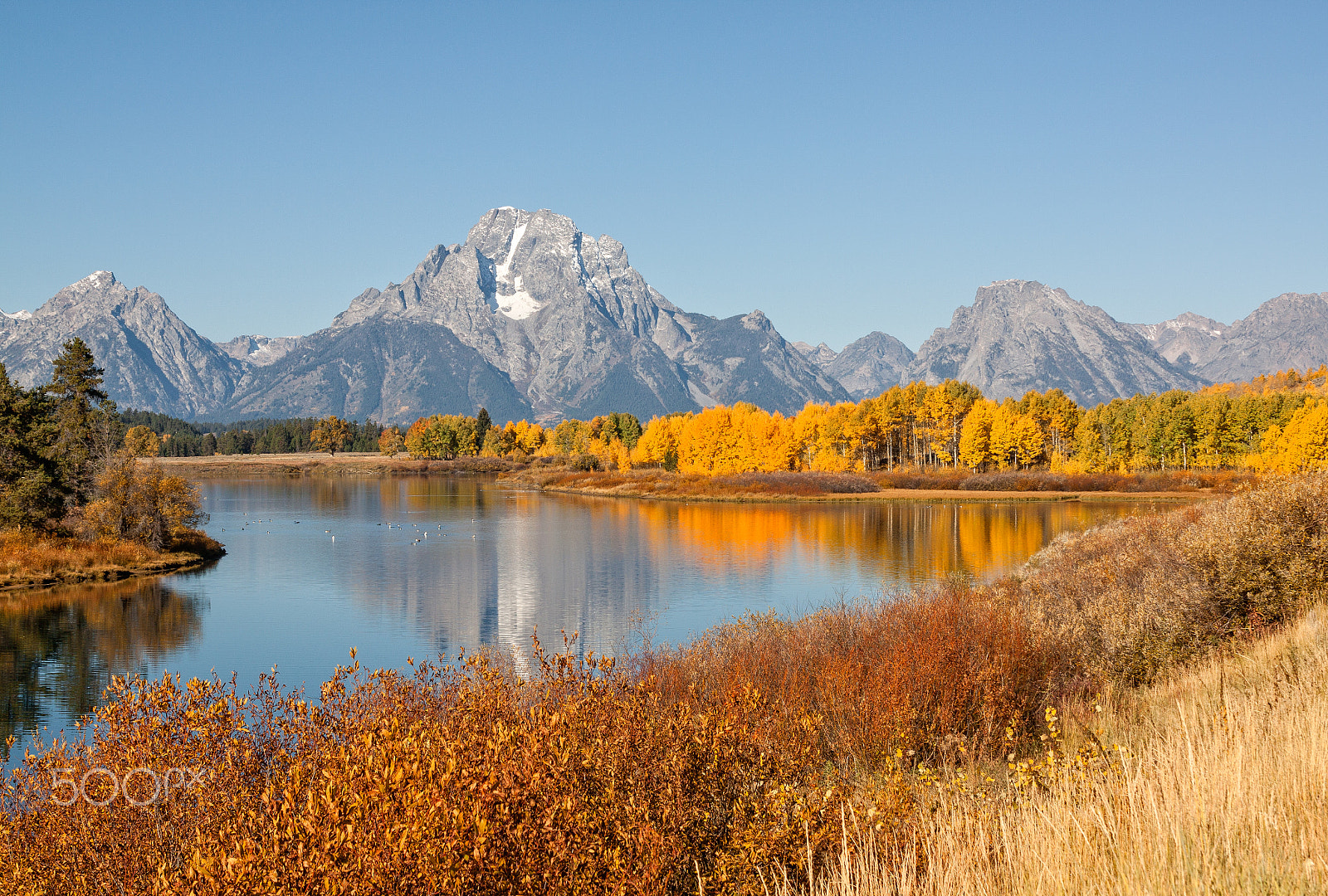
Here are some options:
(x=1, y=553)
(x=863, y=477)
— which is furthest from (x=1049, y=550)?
(x=863, y=477)

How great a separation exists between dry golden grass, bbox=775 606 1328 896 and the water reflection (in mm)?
22271

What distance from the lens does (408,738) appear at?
5.32 meters

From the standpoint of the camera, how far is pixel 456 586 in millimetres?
40750

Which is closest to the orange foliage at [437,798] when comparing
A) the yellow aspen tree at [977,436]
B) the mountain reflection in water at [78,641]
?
the mountain reflection in water at [78,641]

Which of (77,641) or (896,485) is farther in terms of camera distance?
(896,485)

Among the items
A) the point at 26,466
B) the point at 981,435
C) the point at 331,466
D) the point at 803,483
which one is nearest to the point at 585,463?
the point at 803,483

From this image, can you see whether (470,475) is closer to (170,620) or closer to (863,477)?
(863,477)

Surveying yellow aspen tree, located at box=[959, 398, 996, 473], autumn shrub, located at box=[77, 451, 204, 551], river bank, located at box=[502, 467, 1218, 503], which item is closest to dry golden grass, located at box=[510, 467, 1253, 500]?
river bank, located at box=[502, 467, 1218, 503]

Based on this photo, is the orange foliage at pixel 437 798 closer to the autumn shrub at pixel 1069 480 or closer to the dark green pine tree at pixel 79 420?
the dark green pine tree at pixel 79 420

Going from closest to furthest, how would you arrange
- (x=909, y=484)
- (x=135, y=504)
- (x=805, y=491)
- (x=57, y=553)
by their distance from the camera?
1. (x=57, y=553)
2. (x=135, y=504)
3. (x=805, y=491)
4. (x=909, y=484)

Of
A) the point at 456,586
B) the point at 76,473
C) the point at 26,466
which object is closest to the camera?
the point at 456,586

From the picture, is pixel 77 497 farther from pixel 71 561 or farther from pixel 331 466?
pixel 331 466

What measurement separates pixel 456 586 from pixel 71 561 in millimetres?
19343

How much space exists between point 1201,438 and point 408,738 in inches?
4655
